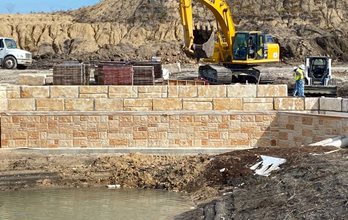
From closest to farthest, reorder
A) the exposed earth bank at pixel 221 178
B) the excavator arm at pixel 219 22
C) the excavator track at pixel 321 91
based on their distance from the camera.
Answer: the exposed earth bank at pixel 221 178 → the excavator track at pixel 321 91 → the excavator arm at pixel 219 22

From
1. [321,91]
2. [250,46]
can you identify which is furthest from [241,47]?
[321,91]

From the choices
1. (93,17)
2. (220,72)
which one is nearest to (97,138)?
(220,72)

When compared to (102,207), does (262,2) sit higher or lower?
higher

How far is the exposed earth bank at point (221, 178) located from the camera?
25.6 ft

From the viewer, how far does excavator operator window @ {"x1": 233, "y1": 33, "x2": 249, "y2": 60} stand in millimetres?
22484

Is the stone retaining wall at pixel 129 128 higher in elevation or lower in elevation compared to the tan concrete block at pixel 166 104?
lower

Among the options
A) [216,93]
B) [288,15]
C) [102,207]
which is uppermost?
[288,15]

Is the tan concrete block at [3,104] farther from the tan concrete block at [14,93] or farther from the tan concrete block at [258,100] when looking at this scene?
the tan concrete block at [258,100]

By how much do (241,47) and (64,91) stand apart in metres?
10.9

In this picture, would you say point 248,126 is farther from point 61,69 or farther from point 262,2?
point 262,2

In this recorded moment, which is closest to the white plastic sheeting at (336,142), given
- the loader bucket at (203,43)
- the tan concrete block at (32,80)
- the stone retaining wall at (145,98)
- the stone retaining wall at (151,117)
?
the stone retaining wall at (151,117)

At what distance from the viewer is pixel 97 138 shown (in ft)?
42.3

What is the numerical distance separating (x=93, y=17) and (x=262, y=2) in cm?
1510

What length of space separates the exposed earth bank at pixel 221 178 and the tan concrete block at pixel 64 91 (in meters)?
1.41
